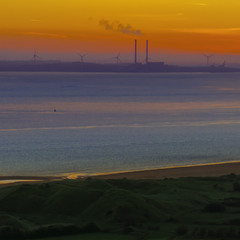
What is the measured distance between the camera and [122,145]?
9731 centimetres

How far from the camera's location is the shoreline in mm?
68250

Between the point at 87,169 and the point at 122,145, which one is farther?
the point at 122,145

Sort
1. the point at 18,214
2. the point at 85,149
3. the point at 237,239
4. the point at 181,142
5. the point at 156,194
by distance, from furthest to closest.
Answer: the point at 181,142, the point at 85,149, the point at 156,194, the point at 18,214, the point at 237,239

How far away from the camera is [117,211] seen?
4528 centimetres

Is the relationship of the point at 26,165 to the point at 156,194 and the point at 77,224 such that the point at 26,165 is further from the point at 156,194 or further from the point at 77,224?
the point at 77,224

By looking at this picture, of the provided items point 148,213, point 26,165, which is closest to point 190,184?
point 148,213

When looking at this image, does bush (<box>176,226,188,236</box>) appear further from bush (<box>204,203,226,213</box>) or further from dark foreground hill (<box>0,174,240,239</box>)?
bush (<box>204,203,226,213</box>)

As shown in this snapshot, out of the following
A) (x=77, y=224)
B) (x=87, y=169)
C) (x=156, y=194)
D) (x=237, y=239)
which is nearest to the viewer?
(x=237, y=239)

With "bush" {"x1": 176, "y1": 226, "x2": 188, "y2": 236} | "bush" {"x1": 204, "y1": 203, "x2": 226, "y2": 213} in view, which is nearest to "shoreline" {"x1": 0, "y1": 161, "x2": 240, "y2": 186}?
"bush" {"x1": 204, "y1": 203, "x2": 226, "y2": 213}

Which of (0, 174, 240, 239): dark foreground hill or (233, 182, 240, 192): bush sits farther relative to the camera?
(233, 182, 240, 192): bush

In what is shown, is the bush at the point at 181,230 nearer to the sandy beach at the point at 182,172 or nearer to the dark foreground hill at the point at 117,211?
the dark foreground hill at the point at 117,211

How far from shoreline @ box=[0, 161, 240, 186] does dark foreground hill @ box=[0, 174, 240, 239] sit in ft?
44.0

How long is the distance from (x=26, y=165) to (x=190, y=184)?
971 inches

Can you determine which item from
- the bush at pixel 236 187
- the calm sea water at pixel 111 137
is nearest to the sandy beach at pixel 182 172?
the calm sea water at pixel 111 137
